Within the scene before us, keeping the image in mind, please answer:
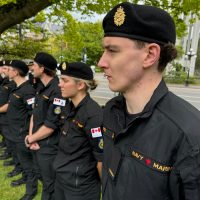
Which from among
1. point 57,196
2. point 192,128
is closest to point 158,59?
point 192,128

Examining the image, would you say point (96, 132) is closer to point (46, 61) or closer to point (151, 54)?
point (151, 54)

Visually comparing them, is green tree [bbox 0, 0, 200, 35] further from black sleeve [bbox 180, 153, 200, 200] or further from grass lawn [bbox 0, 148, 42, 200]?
black sleeve [bbox 180, 153, 200, 200]

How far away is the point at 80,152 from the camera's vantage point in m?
2.75

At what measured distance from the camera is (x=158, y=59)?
1.44m

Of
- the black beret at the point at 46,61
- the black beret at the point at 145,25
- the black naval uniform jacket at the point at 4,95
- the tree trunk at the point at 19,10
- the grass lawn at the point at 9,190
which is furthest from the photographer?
the tree trunk at the point at 19,10

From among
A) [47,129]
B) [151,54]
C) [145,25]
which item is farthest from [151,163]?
[47,129]

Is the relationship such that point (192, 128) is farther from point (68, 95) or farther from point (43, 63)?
point (43, 63)

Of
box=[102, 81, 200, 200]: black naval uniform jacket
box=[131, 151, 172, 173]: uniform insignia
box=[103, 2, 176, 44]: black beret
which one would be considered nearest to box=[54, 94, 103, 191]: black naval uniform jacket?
box=[102, 81, 200, 200]: black naval uniform jacket

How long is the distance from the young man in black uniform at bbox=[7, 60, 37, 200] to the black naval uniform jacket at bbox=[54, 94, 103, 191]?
1.74 m

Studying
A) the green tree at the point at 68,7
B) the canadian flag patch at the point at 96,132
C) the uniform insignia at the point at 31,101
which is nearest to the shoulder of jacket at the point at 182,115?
the canadian flag patch at the point at 96,132

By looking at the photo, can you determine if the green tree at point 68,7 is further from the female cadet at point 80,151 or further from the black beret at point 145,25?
the black beret at point 145,25

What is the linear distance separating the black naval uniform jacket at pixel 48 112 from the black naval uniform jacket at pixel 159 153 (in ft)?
6.73

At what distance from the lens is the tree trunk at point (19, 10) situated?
597 cm

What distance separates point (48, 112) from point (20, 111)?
→ 1.21 metres
